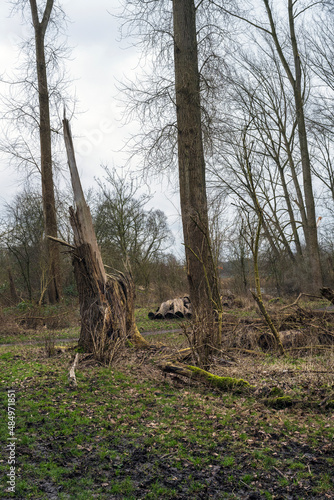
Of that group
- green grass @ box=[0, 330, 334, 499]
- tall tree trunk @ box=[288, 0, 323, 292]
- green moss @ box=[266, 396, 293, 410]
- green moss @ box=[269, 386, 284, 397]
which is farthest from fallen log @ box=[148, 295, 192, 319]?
green moss @ box=[266, 396, 293, 410]

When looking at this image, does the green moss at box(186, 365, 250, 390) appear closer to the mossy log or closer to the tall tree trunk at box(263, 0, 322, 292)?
the mossy log

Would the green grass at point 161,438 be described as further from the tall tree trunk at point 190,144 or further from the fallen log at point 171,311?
the fallen log at point 171,311

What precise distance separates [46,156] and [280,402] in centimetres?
1504

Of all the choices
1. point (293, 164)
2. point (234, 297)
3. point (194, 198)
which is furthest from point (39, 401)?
point (293, 164)

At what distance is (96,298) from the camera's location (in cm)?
766

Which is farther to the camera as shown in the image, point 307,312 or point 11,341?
point 11,341

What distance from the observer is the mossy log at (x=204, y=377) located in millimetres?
5480

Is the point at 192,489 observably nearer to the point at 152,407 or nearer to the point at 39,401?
the point at 152,407

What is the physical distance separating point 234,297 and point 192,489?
16.2 m

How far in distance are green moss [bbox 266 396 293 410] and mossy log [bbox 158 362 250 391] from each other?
1.68 feet

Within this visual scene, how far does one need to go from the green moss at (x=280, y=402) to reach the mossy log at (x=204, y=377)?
0.51 m

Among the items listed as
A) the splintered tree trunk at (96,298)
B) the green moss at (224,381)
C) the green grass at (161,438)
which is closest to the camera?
Answer: the green grass at (161,438)

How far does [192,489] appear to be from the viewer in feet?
10.4

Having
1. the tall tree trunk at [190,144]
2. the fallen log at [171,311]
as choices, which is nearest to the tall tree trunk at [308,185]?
the fallen log at [171,311]
